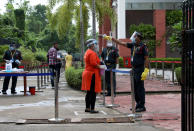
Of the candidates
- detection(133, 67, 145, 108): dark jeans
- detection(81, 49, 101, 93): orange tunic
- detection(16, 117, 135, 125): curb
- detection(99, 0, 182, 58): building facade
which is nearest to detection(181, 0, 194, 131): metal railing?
detection(16, 117, 135, 125): curb

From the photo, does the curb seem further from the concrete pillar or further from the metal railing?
the concrete pillar

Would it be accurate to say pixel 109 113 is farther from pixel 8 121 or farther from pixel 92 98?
pixel 8 121

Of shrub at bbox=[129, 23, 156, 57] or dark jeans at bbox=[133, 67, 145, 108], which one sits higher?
shrub at bbox=[129, 23, 156, 57]

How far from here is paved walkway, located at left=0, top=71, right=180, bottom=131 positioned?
8227mm

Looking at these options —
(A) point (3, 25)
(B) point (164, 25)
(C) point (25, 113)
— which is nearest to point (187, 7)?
(C) point (25, 113)

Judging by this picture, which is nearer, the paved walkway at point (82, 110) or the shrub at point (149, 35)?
the paved walkway at point (82, 110)

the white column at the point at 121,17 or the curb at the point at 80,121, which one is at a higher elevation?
the white column at the point at 121,17

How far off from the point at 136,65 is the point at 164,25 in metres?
26.0

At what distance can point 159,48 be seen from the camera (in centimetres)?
3528

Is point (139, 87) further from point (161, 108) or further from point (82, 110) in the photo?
point (82, 110)

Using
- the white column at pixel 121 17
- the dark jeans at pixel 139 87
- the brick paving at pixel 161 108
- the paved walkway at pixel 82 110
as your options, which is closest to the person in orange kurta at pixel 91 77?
the paved walkway at pixel 82 110

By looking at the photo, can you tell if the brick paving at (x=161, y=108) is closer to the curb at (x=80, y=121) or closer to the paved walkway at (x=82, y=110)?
the paved walkway at (x=82, y=110)

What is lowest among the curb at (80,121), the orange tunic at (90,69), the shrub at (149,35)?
the curb at (80,121)

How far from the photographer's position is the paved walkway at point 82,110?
8.23 m
